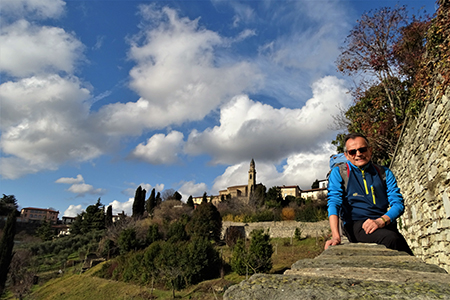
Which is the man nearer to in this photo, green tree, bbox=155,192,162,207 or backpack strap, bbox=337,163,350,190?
backpack strap, bbox=337,163,350,190

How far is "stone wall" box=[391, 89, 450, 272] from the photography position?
3.81 meters

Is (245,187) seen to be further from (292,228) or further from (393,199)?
(393,199)

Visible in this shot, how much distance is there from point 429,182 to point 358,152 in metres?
2.84

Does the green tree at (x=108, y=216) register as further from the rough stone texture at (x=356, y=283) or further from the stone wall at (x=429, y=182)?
the rough stone texture at (x=356, y=283)

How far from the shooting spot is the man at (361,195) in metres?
2.35

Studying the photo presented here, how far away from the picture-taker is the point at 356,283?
1121 millimetres

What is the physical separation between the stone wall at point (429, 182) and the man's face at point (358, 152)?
207cm

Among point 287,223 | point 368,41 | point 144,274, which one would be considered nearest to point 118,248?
point 144,274

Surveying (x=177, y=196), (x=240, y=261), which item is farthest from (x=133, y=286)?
(x=177, y=196)

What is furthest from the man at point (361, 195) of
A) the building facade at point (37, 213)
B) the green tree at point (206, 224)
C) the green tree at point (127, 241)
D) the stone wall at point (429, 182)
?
the building facade at point (37, 213)

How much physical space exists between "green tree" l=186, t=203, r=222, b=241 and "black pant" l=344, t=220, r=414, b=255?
28.0 m

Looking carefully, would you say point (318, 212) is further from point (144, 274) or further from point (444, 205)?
point (444, 205)

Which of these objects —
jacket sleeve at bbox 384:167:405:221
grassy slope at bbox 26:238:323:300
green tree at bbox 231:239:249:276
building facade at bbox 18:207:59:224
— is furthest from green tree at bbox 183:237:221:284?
building facade at bbox 18:207:59:224

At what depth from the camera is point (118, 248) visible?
3072cm
